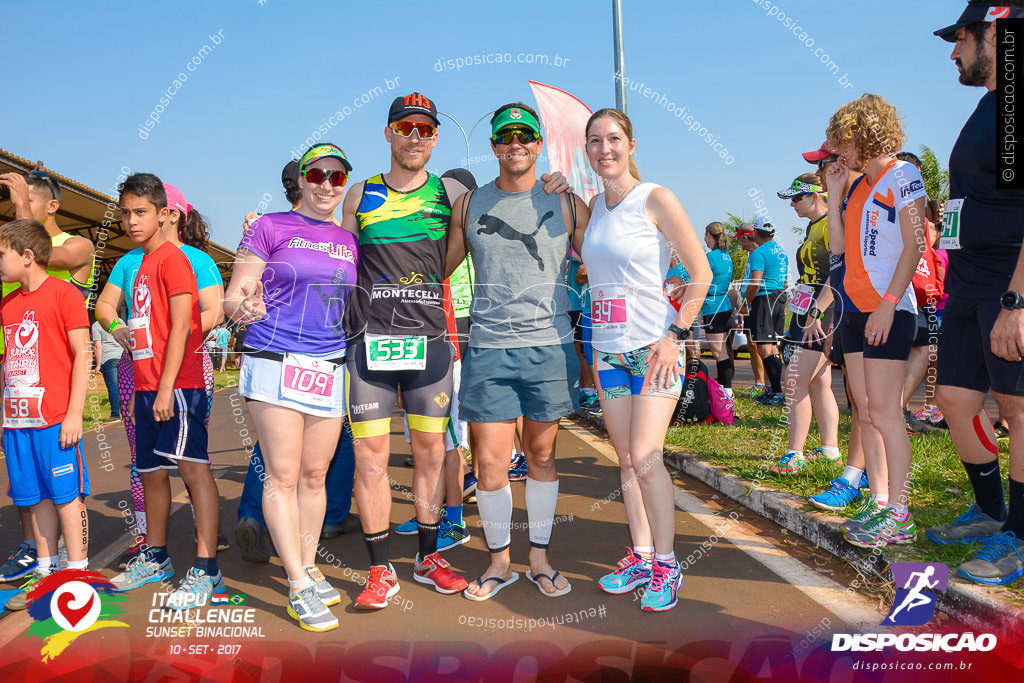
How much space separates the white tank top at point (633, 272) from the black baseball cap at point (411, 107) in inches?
42.6

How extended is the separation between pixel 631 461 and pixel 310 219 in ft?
6.30

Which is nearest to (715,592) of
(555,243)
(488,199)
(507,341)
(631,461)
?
(631,461)

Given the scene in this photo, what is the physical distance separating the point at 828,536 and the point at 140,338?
372 cm

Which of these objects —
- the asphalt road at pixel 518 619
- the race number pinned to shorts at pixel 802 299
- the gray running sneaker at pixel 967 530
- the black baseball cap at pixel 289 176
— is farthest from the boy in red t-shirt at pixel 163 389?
the race number pinned to shorts at pixel 802 299

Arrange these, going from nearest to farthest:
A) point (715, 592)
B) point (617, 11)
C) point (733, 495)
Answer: point (715, 592) → point (733, 495) → point (617, 11)

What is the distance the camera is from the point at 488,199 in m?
3.33

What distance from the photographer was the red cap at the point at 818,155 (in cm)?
409

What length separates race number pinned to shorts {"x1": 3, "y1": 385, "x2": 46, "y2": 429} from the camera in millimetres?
3326

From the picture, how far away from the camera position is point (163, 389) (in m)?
3.22

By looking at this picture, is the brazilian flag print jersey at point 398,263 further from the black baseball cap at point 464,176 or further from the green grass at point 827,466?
the green grass at point 827,466

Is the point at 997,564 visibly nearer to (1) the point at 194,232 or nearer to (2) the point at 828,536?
(2) the point at 828,536

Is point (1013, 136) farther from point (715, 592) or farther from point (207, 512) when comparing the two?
point (207, 512)

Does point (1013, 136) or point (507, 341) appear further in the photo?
point (507, 341)

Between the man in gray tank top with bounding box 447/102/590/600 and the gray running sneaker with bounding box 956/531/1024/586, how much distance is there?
1.74m
